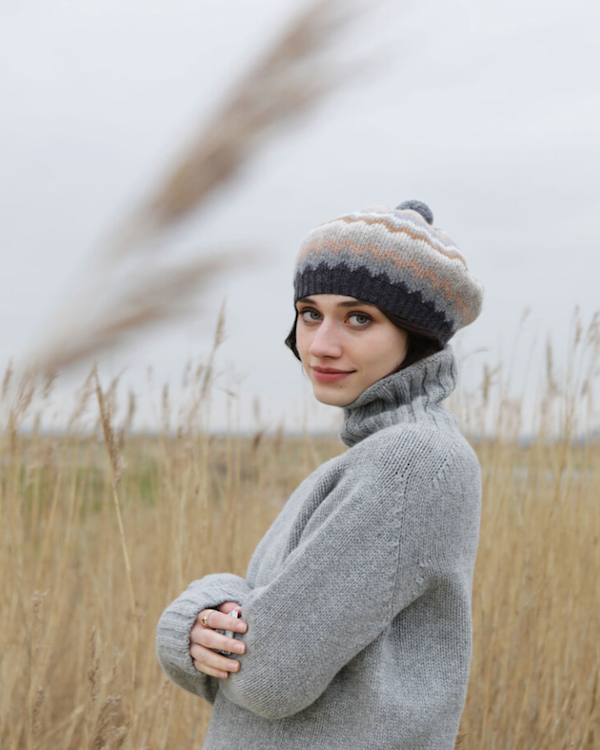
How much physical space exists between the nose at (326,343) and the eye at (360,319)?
0.09ft

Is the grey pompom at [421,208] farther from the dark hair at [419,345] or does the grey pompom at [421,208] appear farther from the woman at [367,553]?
the dark hair at [419,345]

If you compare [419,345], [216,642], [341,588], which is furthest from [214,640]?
[419,345]

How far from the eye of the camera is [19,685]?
1.56m


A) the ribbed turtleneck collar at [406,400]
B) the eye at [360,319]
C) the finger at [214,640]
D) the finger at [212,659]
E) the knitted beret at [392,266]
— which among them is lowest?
the finger at [212,659]

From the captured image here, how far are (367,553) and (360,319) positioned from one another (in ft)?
1.00

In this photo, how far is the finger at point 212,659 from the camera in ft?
2.62

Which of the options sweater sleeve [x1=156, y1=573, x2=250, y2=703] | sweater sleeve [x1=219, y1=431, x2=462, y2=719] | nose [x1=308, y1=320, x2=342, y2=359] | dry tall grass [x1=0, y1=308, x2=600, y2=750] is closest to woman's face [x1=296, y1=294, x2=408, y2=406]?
nose [x1=308, y1=320, x2=342, y2=359]

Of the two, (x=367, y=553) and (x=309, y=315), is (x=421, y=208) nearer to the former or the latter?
(x=309, y=315)

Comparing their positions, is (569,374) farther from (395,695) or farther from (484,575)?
(395,695)

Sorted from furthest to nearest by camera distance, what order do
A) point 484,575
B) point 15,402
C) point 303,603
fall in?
point 484,575 → point 15,402 → point 303,603

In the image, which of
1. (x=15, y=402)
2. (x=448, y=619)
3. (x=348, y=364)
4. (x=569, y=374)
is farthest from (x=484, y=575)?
(x=15, y=402)

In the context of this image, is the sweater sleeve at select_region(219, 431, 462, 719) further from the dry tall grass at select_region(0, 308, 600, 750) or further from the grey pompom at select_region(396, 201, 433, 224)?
the dry tall grass at select_region(0, 308, 600, 750)

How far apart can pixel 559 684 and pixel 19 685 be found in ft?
3.85

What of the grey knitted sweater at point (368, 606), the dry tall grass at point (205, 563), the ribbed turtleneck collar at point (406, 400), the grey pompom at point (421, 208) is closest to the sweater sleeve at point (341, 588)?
the grey knitted sweater at point (368, 606)
